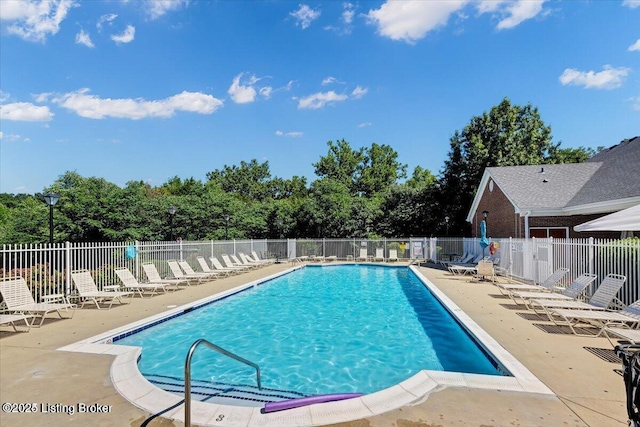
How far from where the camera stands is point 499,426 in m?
3.22

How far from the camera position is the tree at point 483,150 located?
28.4 meters

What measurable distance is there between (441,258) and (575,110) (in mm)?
10744

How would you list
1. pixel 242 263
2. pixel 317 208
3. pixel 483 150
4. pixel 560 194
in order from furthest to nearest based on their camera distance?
pixel 483 150
pixel 317 208
pixel 242 263
pixel 560 194

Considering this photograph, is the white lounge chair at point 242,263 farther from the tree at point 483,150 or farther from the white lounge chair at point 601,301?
the tree at point 483,150

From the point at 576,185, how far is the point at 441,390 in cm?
1789

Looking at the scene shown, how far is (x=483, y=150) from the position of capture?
28.4 meters

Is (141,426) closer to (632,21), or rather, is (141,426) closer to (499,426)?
(499,426)

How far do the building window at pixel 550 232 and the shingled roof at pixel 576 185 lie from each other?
818 millimetres

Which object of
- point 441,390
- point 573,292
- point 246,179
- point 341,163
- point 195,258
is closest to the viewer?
point 441,390

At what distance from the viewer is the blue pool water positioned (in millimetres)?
5746

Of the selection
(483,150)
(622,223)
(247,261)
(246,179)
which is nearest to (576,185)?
(483,150)

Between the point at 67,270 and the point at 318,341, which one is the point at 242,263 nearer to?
the point at 67,270

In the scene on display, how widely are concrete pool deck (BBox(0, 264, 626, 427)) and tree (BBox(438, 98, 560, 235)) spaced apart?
75.4ft

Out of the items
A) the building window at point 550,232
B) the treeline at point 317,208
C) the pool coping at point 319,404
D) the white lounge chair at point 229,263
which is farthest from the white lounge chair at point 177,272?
the building window at point 550,232
